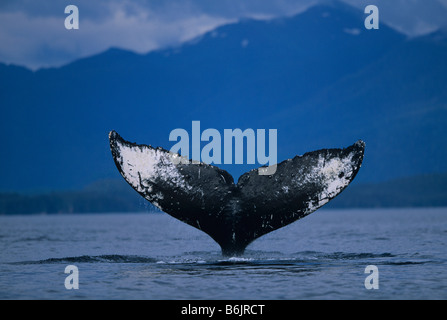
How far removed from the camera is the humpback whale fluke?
32.4ft

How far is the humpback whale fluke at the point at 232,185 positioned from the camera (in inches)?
389

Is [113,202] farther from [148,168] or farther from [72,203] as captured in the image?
[148,168]

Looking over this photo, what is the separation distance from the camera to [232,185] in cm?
1017

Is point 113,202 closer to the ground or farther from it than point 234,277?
farther from it

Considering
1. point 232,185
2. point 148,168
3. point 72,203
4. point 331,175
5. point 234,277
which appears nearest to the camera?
point 331,175

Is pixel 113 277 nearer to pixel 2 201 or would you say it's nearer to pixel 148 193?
pixel 148 193

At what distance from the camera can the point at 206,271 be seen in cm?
1116

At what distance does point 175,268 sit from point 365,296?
151 inches
